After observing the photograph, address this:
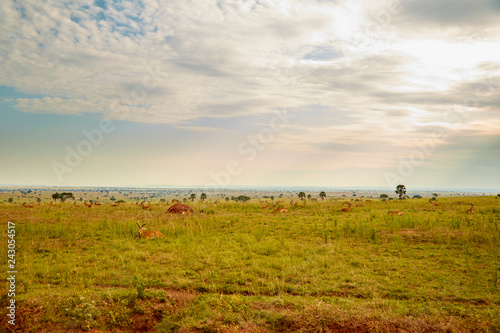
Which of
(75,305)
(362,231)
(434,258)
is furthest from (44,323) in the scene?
(362,231)

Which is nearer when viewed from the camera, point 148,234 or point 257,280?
point 257,280

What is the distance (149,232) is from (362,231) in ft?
37.4

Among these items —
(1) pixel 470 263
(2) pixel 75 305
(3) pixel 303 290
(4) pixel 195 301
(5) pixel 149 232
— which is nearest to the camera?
(2) pixel 75 305

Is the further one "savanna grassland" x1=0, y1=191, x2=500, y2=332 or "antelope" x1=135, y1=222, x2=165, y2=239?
"antelope" x1=135, y1=222, x2=165, y2=239

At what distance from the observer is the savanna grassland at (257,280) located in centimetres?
662

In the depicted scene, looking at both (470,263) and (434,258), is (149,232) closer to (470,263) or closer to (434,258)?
(434,258)

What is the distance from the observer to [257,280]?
352 inches

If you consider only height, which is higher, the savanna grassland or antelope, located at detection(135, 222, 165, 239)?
antelope, located at detection(135, 222, 165, 239)

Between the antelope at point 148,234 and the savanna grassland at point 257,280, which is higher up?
the antelope at point 148,234

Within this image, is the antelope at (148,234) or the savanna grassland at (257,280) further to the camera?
the antelope at (148,234)

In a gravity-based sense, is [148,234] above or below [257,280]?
above

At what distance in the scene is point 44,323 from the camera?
21.8ft

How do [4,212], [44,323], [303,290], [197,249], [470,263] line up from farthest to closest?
1. [4,212]
2. [197,249]
3. [470,263]
4. [303,290]
5. [44,323]

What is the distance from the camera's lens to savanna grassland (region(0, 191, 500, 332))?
21.7 feet
